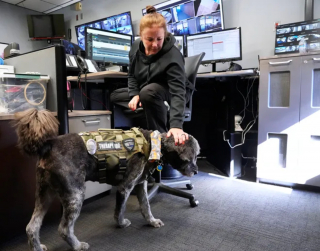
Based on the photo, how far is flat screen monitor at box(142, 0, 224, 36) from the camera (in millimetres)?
2805

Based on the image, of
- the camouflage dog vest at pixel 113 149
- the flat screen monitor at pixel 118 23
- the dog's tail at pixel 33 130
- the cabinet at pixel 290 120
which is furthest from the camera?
the flat screen monitor at pixel 118 23

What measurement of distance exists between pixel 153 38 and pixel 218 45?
1.46 meters

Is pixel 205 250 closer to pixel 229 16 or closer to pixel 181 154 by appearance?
pixel 181 154

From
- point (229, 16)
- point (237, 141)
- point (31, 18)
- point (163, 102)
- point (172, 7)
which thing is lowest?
point (237, 141)

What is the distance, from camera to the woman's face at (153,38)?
1239 mm

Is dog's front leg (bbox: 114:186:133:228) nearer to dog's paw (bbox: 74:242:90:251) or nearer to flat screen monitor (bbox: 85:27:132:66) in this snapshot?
dog's paw (bbox: 74:242:90:251)

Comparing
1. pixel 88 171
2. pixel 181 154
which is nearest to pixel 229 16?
pixel 181 154

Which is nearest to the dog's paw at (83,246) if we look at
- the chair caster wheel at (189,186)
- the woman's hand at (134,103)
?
the woman's hand at (134,103)

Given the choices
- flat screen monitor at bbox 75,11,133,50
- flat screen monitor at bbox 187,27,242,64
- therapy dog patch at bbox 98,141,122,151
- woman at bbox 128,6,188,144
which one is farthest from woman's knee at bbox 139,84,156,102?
flat screen monitor at bbox 75,11,133,50

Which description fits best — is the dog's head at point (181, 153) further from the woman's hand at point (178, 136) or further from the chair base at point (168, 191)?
the chair base at point (168, 191)

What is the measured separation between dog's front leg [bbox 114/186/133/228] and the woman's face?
78 centimetres

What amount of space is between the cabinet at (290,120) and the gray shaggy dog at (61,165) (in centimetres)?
115

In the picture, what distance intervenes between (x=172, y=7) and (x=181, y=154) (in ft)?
8.83

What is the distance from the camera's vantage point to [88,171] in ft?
3.37
